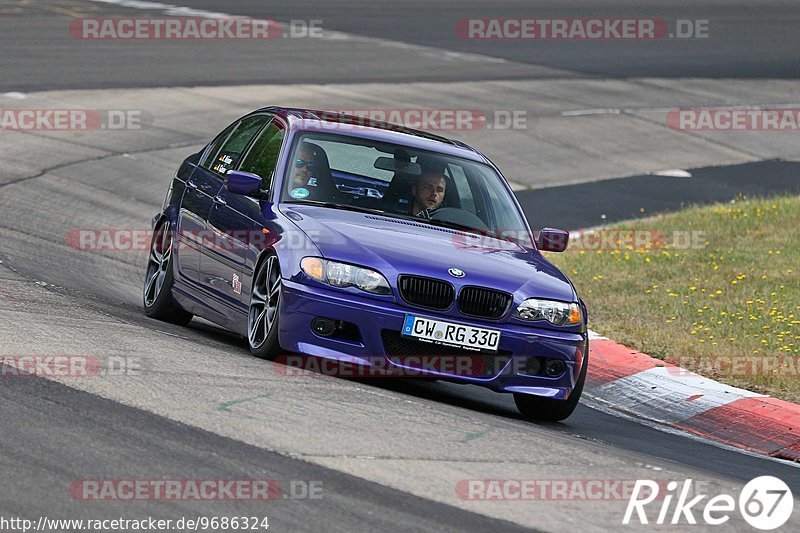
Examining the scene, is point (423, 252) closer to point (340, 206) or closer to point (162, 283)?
point (340, 206)

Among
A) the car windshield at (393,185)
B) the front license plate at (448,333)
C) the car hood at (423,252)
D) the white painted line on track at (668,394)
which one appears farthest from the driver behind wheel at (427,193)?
the white painted line on track at (668,394)

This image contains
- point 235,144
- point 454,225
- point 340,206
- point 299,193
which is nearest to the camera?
point 340,206

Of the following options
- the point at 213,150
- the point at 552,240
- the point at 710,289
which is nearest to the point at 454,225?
the point at 552,240

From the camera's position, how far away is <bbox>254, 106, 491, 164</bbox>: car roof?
972 cm

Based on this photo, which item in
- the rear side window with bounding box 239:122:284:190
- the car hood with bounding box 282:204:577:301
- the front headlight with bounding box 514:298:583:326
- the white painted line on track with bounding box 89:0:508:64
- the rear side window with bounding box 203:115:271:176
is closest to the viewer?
the car hood with bounding box 282:204:577:301

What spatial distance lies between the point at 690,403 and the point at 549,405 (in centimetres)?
153

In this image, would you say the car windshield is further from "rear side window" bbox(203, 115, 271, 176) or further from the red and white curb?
the red and white curb

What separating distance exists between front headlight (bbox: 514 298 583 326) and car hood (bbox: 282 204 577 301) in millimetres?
37

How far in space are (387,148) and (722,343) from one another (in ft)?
10.7

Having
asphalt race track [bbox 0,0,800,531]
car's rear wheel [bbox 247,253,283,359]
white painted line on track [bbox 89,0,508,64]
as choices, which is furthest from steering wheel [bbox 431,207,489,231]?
white painted line on track [bbox 89,0,508,64]

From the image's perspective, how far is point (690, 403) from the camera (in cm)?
990

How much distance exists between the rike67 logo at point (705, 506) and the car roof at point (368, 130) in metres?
3.65

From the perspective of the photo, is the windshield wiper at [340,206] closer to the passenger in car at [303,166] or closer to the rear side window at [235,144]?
the passenger in car at [303,166]

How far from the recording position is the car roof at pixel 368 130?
31.9ft
